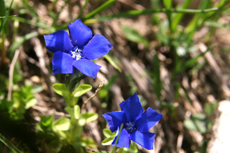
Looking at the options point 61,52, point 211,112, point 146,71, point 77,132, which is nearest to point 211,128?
point 211,112

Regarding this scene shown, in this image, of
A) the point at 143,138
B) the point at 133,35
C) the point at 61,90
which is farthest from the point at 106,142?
the point at 133,35

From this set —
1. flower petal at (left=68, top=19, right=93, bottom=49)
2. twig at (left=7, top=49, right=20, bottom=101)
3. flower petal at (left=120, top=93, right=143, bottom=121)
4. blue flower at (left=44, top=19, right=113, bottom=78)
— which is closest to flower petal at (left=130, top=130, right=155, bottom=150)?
flower petal at (left=120, top=93, right=143, bottom=121)

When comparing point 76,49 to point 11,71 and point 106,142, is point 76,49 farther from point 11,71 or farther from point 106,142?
point 11,71

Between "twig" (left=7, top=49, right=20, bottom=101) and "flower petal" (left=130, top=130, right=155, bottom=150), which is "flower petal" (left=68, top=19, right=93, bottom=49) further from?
"twig" (left=7, top=49, right=20, bottom=101)

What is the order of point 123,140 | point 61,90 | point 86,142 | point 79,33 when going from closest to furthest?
1. point 123,140
2. point 79,33
3. point 61,90
4. point 86,142

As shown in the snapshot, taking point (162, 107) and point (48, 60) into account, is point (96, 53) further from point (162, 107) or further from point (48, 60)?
point (162, 107)

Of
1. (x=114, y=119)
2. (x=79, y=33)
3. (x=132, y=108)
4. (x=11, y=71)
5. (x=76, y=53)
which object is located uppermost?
(x=79, y=33)

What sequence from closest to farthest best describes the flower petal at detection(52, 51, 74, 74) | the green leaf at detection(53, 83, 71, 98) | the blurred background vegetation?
the flower petal at detection(52, 51, 74, 74), the green leaf at detection(53, 83, 71, 98), the blurred background vegetation
